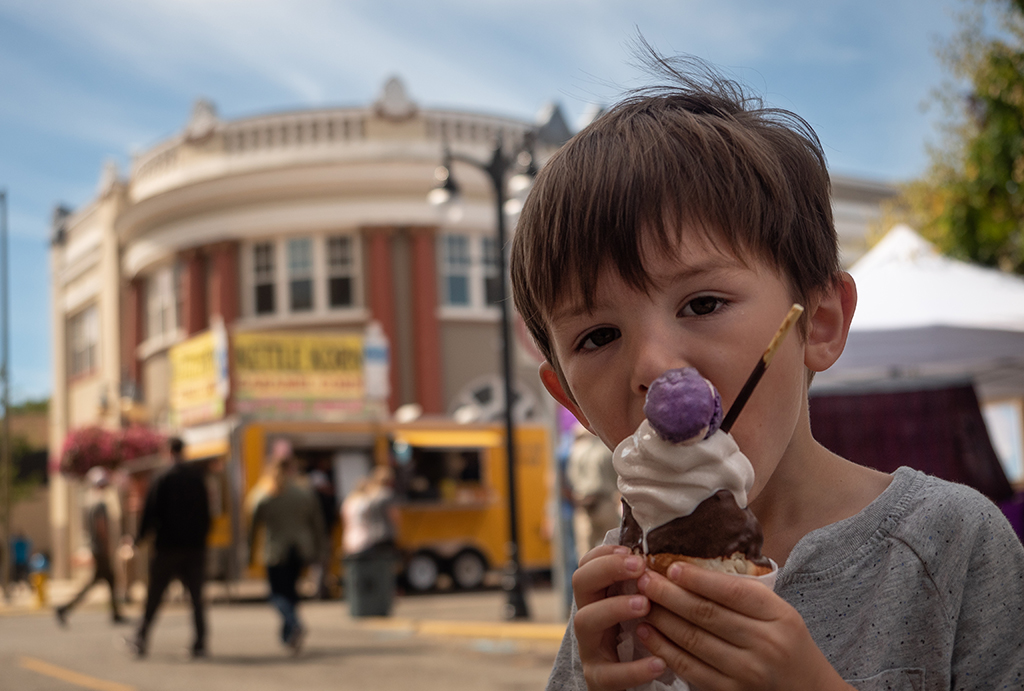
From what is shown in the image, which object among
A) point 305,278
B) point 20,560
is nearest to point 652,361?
point 305,278

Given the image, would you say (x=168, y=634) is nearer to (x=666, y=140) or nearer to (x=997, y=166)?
(x=997, y=166)

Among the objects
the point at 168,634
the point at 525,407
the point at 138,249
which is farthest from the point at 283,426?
the point at 138,249

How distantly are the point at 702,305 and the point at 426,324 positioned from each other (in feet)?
77.6

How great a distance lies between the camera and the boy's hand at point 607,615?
122 centimetres

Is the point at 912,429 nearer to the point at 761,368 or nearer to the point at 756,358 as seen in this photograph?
the point at 756,358

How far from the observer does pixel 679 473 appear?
1.20 meters

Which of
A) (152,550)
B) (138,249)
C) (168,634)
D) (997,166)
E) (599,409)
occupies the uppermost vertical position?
(138,249)

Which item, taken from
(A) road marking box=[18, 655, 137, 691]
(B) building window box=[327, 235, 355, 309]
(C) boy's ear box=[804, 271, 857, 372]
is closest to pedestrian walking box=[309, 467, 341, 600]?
(A) road marking box=[18, 655, 137, 691]

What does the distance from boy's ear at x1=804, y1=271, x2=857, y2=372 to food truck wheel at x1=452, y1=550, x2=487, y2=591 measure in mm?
16539

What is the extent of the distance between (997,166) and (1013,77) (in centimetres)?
94

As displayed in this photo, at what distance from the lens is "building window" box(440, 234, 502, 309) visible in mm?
25719

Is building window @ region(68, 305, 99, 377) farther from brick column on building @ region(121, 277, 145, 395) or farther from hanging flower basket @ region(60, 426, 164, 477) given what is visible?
hanging flower basket @ region(60, 426, 164, 477)

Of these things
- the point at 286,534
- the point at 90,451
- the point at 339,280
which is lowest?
the point at 286,534

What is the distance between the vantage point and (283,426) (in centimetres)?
1728
